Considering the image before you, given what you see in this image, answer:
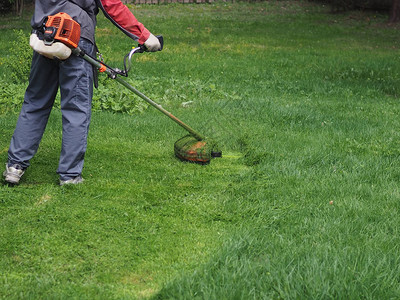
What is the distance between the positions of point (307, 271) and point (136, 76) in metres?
6.06

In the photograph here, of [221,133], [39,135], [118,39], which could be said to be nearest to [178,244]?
[39,135]

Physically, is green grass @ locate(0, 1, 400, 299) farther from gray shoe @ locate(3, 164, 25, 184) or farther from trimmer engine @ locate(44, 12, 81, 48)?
trimmer engine @ locate(44, 12, 81, 48)

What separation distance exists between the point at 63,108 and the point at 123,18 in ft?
2.50

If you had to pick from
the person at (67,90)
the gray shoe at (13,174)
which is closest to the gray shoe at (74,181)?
the person at (67,90)

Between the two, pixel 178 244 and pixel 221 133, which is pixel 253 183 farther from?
pixel 221 133

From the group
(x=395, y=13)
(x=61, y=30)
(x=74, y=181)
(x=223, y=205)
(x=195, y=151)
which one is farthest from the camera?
(x=395, y=13)

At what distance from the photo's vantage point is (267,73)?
909cm

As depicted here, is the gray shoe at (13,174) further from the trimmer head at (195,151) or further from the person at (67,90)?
the trimmer head at (195,151)

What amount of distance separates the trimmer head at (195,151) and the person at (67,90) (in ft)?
3.06

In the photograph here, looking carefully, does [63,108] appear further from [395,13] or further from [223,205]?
[395,13]

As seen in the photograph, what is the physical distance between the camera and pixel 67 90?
3.66m

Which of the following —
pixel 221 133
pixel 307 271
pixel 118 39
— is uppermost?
pixel 307 271

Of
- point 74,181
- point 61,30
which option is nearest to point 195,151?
point 74,181

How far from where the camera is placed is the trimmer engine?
3.36 metres
